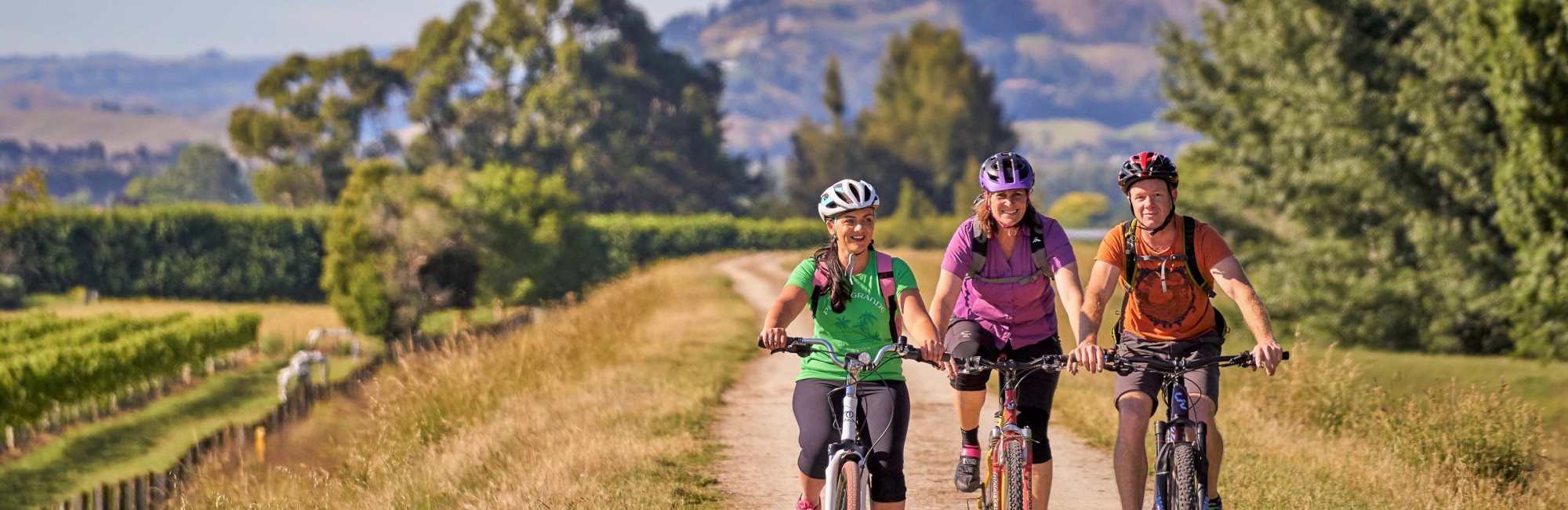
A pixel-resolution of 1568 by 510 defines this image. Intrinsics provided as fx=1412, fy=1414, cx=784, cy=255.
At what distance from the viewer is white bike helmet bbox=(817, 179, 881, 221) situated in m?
5.93

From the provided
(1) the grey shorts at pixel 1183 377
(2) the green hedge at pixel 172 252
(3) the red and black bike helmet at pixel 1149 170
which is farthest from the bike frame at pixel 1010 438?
(2) the green hedge at pixel 172 252

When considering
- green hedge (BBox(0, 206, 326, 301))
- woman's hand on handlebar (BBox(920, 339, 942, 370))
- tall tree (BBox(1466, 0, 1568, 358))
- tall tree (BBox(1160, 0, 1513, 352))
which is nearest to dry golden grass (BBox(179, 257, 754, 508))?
woman's hand on handlebar (BBox(920, 339, 942, 370))

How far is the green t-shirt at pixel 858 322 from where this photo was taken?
6.05 metres

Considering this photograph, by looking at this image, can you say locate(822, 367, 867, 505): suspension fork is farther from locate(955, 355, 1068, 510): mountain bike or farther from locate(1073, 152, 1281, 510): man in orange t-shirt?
locate(1073, 152, 1281, 510): man in orange t-shirt

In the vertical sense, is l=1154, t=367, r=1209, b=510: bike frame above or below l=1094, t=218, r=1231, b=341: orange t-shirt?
below

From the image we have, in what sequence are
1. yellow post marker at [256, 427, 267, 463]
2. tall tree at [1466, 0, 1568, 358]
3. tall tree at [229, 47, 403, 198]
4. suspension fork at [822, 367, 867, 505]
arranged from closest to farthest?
suspension fork at [822, 367, 867, 505] < tall tree at [1466, 0, 1568, 358] < yellow post marker at [256, 427, 267, 463] < tall tree at [229, 47, 403, 198]

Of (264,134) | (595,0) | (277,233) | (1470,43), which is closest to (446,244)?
(277,233)

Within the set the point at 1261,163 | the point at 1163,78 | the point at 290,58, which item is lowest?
the point at 1261,163

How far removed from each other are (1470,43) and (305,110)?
9259 cm

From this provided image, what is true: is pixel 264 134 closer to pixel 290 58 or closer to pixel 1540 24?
pixel 290 58

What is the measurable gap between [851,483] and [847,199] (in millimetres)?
1188

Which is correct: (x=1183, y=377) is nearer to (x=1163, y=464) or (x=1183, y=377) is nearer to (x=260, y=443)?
(x=1163, y=464)

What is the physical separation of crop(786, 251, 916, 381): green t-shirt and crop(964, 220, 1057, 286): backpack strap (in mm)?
621

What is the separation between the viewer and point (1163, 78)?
35.4 m
